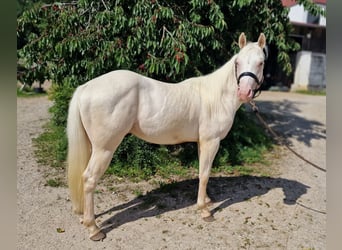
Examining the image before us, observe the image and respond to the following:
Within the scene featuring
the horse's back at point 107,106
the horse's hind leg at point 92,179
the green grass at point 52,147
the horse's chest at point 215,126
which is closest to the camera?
the horse's back at point 107,106

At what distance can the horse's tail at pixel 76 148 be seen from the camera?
2988 millimetres

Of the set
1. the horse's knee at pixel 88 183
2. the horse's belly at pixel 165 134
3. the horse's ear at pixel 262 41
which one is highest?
the horse's ear at pixel 262 41

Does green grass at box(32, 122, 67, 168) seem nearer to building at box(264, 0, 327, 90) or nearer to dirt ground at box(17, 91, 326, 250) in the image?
dirt ground at box(17, 91, 326, 250)

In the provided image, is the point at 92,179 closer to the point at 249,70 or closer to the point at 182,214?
the point at 182,214

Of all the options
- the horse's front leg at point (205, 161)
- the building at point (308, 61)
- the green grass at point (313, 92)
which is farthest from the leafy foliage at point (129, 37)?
the building at point (308, 61)

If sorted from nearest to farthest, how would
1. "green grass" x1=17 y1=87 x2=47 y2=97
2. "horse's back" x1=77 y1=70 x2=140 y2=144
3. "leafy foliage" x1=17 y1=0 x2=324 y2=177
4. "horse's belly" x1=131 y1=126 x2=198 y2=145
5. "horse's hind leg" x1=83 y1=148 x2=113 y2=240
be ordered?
"horse's back" x1=77 y1=70 x2=140 y2=144 < "horse's hind leg" x1=83 y1=148 x2=113 y2=240 < "horse's belly" x1=131 y1=126 x2=198 y2=145 < "leafy foliage" x1=17 y1=0 x2=324 y2=177 < "green grass" x1=17 y1=87 x2=47 y2=97

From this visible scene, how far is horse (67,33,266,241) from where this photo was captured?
296 centimetres

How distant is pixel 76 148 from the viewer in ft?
9.99

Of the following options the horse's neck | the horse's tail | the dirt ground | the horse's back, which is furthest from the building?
the horse's tail

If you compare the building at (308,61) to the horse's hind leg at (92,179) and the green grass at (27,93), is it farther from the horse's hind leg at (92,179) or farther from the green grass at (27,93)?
the horse's hind leg at (92,179)

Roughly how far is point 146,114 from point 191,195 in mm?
1514

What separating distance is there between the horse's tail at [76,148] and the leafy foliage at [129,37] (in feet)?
→ 4.85
